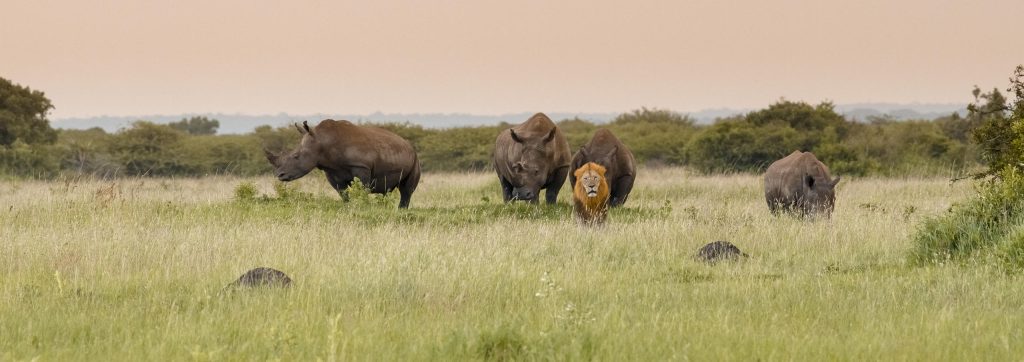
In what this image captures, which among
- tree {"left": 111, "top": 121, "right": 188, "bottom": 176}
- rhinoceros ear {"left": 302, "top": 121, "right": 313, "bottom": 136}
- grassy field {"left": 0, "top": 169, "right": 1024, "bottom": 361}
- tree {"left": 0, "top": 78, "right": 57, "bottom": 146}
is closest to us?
grassy field {"left": 0, "top": 169, "right": 1024, "bottom": 361}

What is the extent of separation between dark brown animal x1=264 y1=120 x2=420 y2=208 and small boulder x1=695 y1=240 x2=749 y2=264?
7.22 meters

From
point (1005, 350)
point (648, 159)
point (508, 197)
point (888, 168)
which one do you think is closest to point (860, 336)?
point (1005, 350)

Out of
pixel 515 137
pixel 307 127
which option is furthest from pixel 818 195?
pixel 307 127

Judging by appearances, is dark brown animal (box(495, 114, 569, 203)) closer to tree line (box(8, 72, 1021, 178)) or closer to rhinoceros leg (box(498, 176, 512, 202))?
rhinoceros leg (box(498, 176, 512, 202))

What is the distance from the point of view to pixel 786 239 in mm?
12500

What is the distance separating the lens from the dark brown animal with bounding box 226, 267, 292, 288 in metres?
8.65

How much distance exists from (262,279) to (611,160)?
26.4 feet

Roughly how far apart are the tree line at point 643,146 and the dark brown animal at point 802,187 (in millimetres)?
15023

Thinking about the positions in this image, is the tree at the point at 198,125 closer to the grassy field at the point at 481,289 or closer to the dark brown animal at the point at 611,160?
the grassy field at the point at 481,289

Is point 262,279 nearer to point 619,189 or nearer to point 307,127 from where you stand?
point 307,127

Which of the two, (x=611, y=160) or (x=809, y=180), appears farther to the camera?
(x=611, y=160)

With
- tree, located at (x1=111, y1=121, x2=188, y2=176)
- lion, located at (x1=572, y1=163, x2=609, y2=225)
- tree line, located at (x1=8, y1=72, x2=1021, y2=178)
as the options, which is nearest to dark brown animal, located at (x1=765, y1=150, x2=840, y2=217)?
lion, located at (x1=572, y1=163, x2=609, y2=225)

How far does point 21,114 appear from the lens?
4034 cm

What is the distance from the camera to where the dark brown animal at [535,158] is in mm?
15547
